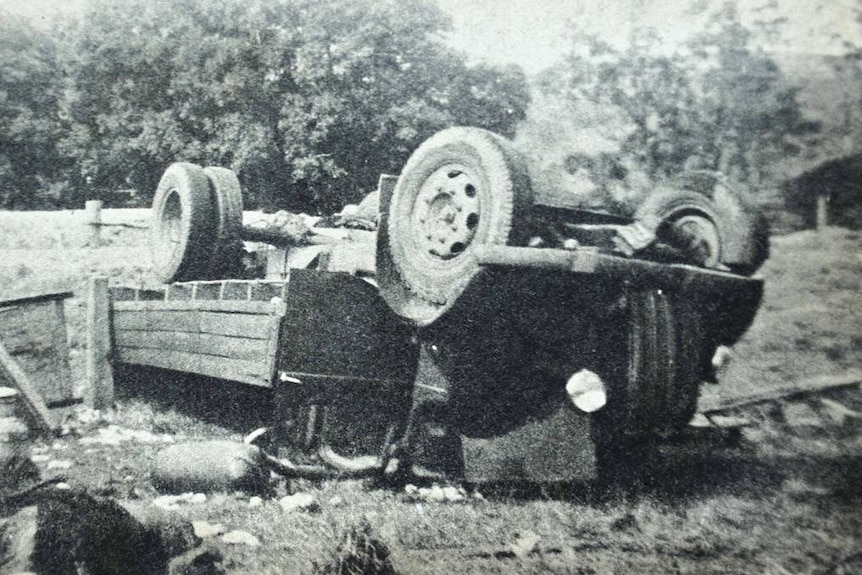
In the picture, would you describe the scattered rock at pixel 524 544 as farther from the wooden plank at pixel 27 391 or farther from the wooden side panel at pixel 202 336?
the wooden plank at pixel 27 391

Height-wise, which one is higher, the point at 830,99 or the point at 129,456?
the point at 830,99

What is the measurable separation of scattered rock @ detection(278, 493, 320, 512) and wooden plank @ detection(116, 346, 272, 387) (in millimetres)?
604

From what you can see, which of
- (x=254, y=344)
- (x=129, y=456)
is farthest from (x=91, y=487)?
(x=254, y=344)

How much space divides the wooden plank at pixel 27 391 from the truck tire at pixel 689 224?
4.24 meters

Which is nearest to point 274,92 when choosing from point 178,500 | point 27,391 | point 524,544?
point 27,391

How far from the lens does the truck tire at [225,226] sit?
5516 mm

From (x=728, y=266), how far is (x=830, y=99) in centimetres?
113

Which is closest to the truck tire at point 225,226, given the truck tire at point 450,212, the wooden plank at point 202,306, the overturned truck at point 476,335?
the wooden plank at point 202,306

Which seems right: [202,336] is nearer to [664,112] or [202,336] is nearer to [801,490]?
[801,490]

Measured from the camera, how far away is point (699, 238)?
461 cm

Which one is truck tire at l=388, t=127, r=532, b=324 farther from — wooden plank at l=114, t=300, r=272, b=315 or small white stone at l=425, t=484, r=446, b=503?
small white stone at l=425, t=484, r=446, b=503

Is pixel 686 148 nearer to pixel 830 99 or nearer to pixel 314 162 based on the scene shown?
pixel 830 99

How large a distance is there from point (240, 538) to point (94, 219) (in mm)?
5170

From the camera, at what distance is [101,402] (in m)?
5.91
